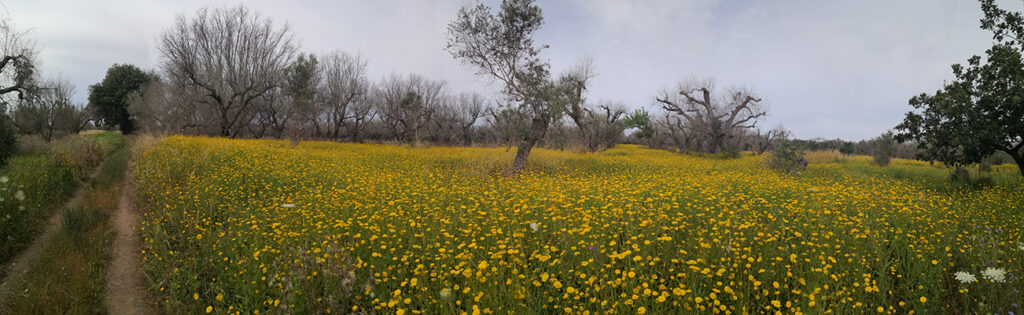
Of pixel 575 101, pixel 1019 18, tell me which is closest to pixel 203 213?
pixel 575 101

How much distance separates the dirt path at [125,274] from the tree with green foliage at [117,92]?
47341 millimetres

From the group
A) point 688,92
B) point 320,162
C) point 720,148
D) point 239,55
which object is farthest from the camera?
point 688,92

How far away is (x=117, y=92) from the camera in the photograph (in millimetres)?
40750

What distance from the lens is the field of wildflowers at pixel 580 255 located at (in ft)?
10.9

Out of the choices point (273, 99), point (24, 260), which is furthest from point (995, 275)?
point (273, 99)

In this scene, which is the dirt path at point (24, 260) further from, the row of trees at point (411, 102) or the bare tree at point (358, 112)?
the bare tree at point (358, 112)

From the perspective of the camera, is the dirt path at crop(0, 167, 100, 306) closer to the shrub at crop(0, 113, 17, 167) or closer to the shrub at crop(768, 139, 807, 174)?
the shrub at crop(0, 113, 17, 167)

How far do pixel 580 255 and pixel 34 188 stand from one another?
1245cm

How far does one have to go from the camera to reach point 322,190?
25.5 feet

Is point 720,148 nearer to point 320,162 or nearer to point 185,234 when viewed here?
point 320,162

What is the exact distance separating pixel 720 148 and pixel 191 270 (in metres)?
34.3

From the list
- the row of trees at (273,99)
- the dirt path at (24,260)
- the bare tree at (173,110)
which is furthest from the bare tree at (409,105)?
the dirt path at (24,260)

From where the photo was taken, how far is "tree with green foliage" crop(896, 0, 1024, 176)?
905cm

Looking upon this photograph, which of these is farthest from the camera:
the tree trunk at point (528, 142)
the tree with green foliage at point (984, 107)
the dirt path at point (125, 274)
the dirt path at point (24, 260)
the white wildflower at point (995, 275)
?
the tree trunk at point (528, 142)
